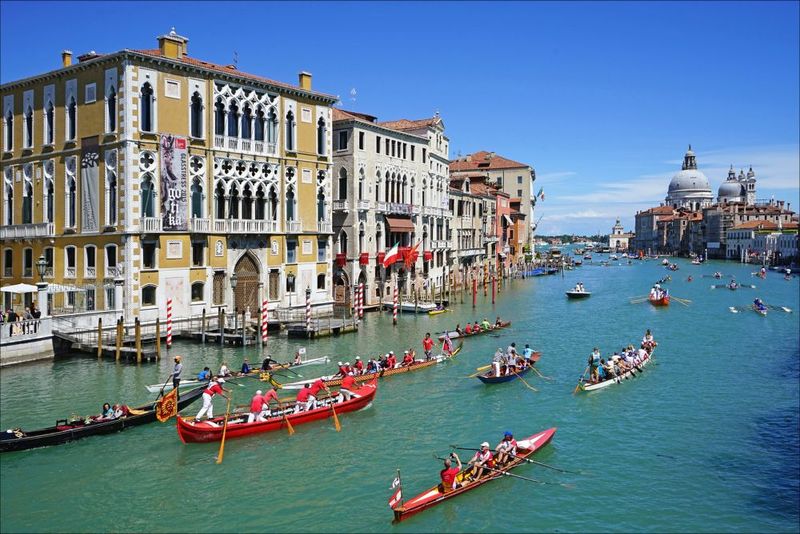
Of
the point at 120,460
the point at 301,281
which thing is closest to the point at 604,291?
the point at 301,281

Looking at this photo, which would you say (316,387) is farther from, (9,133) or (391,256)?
(9,133)

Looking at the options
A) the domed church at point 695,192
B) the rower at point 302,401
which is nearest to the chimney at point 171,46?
the rower at point 302,401

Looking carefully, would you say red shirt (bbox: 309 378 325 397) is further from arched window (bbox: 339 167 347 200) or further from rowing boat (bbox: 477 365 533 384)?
arched window (bbox: 339 167 347 200)

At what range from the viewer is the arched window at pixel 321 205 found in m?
36.8

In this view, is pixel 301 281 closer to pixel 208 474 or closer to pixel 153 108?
pixel 153 108

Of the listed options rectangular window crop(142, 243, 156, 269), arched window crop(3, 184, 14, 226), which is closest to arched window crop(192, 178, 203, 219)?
rectangular window crop(142, 243, 156, 269)

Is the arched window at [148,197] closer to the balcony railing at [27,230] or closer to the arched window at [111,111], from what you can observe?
the arched window at [111,111]

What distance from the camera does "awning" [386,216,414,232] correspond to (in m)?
44.2

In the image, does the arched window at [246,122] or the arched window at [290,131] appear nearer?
the arched window at [246,122]

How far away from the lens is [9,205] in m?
33.2

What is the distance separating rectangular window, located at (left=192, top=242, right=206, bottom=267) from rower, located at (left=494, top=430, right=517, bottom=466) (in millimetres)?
19035

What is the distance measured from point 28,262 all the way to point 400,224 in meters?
21.7

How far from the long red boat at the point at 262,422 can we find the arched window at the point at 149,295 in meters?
12.7

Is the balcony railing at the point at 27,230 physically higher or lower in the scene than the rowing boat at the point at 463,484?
higher
